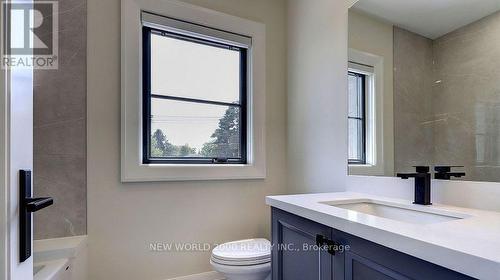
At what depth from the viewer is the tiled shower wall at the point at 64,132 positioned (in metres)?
1.46

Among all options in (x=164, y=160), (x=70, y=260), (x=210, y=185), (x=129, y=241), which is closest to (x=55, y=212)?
(x=70, y=260)

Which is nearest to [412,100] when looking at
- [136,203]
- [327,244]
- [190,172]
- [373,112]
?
[373,112]

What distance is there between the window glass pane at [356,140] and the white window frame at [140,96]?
0.72 metres

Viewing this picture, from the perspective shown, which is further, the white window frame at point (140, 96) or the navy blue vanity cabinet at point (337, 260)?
the white window frame at point (140, 96)

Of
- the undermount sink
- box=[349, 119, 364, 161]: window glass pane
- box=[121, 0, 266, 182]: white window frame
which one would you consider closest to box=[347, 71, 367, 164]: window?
box=[349, 119, 364, 161]: window glass pane

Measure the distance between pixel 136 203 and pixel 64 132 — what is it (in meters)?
0.59

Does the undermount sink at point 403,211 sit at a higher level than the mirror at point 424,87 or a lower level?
lower

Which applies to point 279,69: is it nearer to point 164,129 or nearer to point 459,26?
point 164,129

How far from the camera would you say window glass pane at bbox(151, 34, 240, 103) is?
6.09 feet

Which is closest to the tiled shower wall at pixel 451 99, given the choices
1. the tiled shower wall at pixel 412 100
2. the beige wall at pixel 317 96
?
the tiled shower wall at pixel 412 100

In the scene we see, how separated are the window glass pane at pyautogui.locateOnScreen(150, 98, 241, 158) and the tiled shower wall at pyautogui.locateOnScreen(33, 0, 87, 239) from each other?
45 centimetres

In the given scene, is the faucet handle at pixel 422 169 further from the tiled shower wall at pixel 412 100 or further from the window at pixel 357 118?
the window at pixel 357 118

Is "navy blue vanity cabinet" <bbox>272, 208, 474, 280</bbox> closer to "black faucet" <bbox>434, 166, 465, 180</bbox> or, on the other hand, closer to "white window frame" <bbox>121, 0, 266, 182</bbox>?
"black faucet" <bbox>434, 166, 465, 180</bbox>

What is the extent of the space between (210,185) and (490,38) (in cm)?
167
